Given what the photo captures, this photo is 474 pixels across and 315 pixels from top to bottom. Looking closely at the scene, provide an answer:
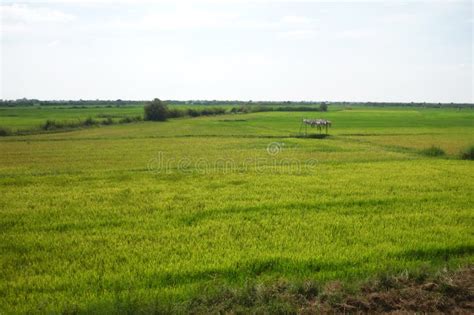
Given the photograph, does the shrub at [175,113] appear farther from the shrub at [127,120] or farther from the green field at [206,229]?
the green field at [206,229]

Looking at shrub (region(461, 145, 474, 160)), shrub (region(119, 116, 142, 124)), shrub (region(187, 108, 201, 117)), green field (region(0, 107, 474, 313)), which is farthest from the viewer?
shrub (region(187, 108, 201, 117))

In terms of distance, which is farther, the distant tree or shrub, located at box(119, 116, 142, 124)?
the distant tree

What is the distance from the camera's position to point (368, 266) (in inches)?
323

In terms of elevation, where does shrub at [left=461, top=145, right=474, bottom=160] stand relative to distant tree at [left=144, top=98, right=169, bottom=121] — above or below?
below

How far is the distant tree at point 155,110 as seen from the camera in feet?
257

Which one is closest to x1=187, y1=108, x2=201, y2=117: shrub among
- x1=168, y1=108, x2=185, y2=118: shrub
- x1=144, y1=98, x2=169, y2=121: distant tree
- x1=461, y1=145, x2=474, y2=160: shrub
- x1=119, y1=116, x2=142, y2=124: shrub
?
x1=168, y1=108, x2=185, y2=118: shrub

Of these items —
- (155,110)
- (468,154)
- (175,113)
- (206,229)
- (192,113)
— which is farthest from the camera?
(192,113)

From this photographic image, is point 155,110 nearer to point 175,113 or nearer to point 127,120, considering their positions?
point 127,120

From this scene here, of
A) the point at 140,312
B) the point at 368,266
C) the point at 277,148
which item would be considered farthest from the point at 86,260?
the point at 277,148

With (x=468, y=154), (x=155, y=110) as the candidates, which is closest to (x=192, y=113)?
(x=155, y=110)

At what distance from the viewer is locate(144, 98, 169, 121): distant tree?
78.4 metres

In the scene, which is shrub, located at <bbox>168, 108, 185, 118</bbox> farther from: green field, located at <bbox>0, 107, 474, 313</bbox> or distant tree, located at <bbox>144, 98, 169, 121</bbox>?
green field, located at <bbox>0, 107, 474, 313</bbox>

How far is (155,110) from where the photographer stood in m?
78.5

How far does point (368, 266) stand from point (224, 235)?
3.61 m
